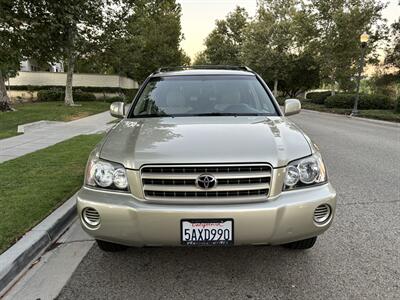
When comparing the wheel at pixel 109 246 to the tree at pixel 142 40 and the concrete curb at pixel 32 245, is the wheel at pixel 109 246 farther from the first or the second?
the tree at pixel 142 40

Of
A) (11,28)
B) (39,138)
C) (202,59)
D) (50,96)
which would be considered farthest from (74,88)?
(202,59)

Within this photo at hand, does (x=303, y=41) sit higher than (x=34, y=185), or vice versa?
(x=303, y=41)

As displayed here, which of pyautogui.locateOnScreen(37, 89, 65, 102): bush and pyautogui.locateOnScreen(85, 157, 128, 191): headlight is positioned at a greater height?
pyautogui.locateOnScreen(85, 157, 128, 191): headlight

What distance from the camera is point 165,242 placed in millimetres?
2834

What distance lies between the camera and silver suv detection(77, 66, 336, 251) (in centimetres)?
277

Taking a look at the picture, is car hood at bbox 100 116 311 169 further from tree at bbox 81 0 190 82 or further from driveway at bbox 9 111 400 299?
tree at bbox 81 0 190 82

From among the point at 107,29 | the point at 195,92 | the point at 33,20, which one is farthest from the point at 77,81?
the point at 195,92

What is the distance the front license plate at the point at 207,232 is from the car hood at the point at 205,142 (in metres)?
0.43

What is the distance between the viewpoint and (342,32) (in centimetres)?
2559

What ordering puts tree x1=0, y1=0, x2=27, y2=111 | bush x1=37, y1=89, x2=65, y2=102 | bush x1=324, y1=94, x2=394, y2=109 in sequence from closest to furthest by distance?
tree x1=0, y1=0, x2=27, y2=111, bush x1=324, y1=94, x2=394, y2=109, bush x1=37, y1=89, x2=65, y2=102

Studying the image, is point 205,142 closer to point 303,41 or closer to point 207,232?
point 207,232

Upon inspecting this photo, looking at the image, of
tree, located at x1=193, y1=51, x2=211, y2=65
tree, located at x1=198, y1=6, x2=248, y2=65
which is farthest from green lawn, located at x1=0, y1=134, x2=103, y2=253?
tree, located at x1=193, y1=51, x2=211, y2=65

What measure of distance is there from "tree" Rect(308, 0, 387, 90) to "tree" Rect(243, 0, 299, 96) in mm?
8957

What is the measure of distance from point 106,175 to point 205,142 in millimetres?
810
